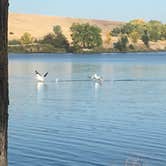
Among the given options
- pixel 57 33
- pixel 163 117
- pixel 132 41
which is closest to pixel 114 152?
pixel 163 117

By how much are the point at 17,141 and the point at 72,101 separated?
584 inches

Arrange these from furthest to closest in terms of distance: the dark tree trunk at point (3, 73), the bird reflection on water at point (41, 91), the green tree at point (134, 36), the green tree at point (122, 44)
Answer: the green tree at point (134, 36)
the green tree at point (122, 44)
the bird reflection on water at point (41, 91)
the dark tree trunk at point (3, 73)

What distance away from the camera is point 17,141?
18.7 metres

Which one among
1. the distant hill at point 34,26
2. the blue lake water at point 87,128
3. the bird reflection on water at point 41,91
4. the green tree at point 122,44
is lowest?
the bird reflection on water at point 41,91

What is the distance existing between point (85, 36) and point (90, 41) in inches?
156

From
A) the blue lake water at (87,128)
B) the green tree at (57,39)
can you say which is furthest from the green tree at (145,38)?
the blue lake water at (87,128)

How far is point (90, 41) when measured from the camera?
571 ft

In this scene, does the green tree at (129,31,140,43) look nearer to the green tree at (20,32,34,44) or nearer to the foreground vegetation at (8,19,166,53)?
the foreground vegetation at (8,19,166,53)

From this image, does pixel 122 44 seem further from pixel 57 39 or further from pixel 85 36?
pixel 57 39

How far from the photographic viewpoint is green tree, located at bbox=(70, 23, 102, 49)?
558 feet

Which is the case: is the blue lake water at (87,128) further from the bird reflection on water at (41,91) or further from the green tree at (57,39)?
the green tree at (57,39)

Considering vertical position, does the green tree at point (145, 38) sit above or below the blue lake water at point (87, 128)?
above

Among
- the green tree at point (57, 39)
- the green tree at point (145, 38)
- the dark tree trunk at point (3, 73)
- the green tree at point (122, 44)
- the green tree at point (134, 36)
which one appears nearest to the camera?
the dark tree trunk at point (3, 73)

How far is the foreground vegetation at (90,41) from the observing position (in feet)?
563
